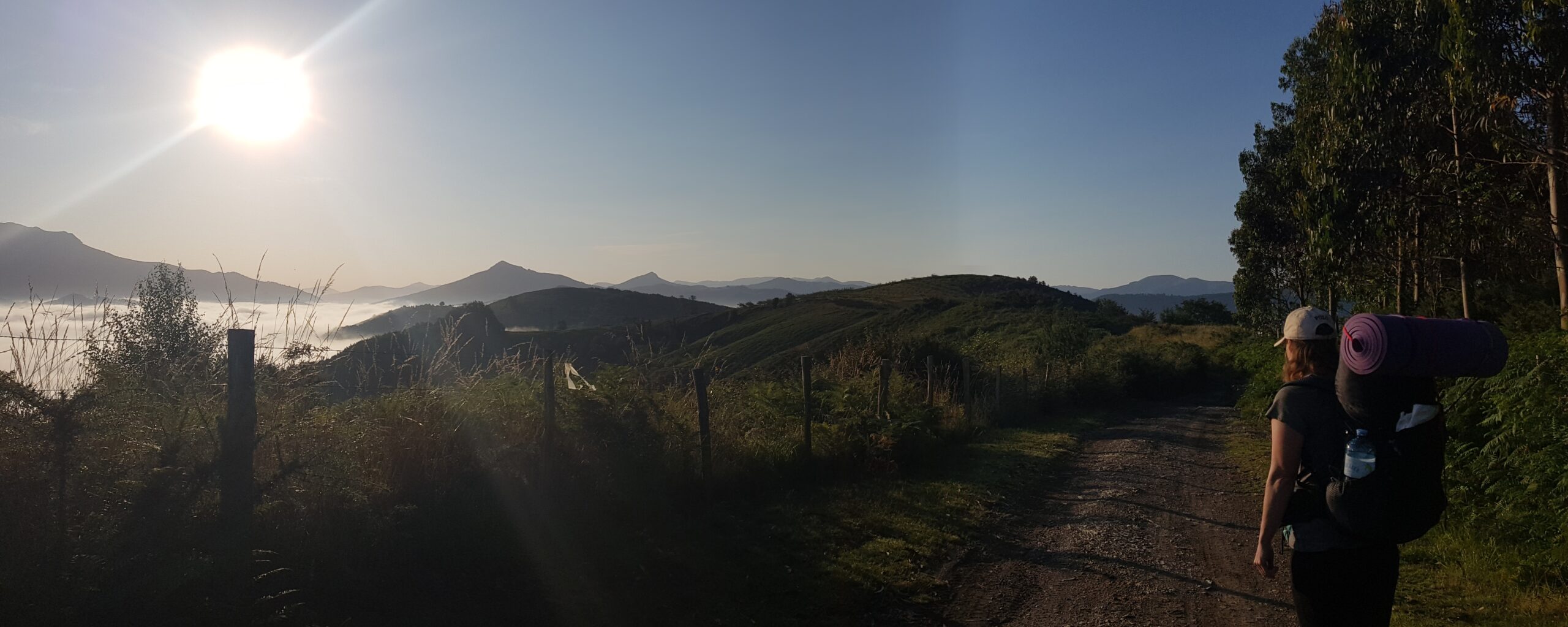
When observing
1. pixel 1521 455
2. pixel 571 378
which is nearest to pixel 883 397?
pixel 571 378

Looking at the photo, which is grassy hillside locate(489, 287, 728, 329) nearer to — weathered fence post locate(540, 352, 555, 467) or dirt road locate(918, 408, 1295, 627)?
dirt road locate(918, 408, 1295, 627)

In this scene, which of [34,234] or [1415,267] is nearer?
[34,234]

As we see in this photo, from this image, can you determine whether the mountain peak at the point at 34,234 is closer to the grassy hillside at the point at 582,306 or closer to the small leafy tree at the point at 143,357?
the small leafy tree at the point at 143,357

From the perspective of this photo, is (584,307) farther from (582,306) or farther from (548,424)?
(548,424)

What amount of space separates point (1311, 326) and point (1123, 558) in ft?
14.1

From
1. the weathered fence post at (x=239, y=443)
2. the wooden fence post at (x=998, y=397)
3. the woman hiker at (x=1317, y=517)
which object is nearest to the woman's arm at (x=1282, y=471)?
the woman hiker at (x=1317, y=517)

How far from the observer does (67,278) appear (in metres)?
6.79

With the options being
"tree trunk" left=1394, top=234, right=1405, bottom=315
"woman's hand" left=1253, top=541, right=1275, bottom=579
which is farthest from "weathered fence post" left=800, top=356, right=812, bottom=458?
"tree trunk" left=1394, top=234, right=1405, bottom=315

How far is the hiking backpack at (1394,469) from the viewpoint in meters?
2.93

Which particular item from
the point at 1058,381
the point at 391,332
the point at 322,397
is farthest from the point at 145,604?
the point at 1058,381

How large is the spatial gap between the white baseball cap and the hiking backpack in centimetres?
39

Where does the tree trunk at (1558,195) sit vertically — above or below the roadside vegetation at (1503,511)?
above

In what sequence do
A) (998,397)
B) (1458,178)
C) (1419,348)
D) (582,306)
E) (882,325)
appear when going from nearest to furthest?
(1419,348) → (1458,178) → (998,397) → (882,325) → (582,306)

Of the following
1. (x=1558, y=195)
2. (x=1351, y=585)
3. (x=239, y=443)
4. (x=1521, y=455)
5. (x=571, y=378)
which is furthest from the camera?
(x=1558, y=195)
